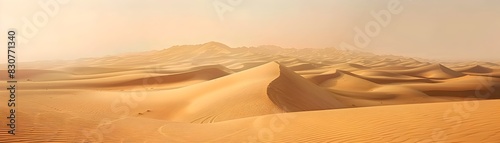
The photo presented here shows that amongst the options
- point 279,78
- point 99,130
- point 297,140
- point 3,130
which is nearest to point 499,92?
point 279,78

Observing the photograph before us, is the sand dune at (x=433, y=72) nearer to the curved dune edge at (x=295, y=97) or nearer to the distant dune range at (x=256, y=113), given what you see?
the distant dune range at (x=256, y=113)

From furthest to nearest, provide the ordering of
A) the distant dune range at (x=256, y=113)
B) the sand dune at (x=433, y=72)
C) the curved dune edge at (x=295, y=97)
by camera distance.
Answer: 1. the sand dune at (x=433, y=72)
2. the curved dune edge at (x=295, y=97)
3. the distant dune range at (x=256, y=113)

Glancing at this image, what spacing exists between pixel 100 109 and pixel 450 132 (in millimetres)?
→ 11704

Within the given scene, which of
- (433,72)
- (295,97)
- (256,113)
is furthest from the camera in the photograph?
(433,72)

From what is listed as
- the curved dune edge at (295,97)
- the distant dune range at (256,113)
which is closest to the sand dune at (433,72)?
the distant dune range at (256,113)

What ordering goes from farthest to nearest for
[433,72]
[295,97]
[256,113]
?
[433,72] → [295,97] → [256,113]

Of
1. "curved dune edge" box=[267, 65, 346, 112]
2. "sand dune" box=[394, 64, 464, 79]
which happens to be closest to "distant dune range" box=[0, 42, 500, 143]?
"curved dune edge" box=[267, 65, 346, 112]

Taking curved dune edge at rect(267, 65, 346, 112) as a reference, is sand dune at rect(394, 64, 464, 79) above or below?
below

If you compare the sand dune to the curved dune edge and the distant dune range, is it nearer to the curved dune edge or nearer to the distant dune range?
the distant dune range

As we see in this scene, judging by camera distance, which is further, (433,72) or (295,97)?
(433,72)

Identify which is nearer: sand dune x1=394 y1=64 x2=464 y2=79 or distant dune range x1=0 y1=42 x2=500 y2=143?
distant dune range x1=0 y1=42 x2=500 y2=143

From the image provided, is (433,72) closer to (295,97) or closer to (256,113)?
(295,97)

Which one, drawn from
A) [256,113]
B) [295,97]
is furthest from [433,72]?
[256,113]

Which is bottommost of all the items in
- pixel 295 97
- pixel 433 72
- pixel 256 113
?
pixel 433 72
